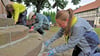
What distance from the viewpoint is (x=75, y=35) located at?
82.6 inches

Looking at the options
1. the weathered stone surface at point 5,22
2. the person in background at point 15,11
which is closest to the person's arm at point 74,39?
the weathered stone surface at point 5,22

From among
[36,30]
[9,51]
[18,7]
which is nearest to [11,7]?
[18,7]

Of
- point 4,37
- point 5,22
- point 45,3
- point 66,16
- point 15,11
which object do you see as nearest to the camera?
point 66,16

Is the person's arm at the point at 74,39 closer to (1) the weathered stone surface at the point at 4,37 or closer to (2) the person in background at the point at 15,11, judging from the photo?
(1) the weathered stone surface at the point at 4,37

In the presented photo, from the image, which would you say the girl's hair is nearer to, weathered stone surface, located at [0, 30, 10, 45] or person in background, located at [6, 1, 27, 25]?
weathered stone surface, located at [0, 30, 10, 45]

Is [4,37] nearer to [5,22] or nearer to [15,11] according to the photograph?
[5,22]

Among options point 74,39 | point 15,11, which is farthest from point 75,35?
point 15,11

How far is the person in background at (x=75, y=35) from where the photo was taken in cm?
204

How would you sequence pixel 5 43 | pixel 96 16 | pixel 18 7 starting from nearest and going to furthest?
pixel 5 43
pixel 18 7
pixel 96 16

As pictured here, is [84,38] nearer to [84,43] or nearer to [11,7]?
[84,43]

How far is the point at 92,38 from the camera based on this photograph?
2.22m

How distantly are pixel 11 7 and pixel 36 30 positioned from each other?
154 centimetres

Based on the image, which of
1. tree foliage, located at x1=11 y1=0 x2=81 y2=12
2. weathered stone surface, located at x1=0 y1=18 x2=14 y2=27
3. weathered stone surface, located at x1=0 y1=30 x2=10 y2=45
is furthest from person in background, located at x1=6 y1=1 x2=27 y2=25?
tree foliage, located at x1=11 y1=0 x2=81 y2=12

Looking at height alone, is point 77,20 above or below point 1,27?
above
